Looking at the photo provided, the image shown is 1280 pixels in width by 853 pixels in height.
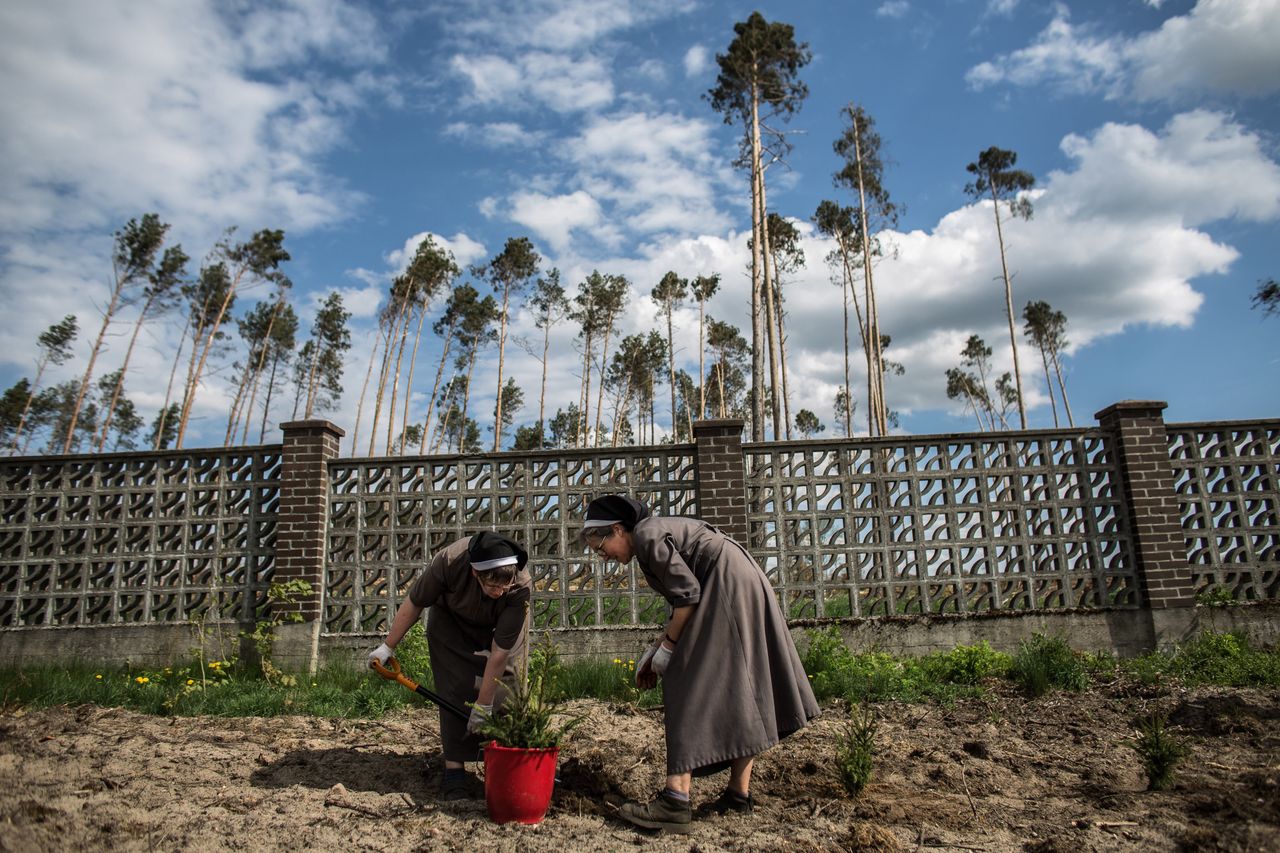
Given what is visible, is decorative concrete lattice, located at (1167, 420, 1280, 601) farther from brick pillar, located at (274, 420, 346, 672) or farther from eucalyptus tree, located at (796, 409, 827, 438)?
eucalyptus tree, located at (796, 409, 827, 438)

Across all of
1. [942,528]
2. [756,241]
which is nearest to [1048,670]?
[942,528]

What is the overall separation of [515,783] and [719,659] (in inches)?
40.6

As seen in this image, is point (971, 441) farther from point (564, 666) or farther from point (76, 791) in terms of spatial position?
point (76, 791)

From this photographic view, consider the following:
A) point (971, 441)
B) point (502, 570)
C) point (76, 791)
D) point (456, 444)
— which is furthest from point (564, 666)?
point (456, 444)

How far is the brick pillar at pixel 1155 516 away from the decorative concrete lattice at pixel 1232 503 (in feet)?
0.73

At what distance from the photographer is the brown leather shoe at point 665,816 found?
3359mm

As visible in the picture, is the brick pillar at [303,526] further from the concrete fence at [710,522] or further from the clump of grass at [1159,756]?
the clump of grass at [1159,756]

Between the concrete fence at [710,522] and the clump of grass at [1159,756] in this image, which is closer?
the clump of grass at [1159,756]

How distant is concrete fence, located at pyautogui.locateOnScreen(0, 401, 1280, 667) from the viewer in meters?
6.92

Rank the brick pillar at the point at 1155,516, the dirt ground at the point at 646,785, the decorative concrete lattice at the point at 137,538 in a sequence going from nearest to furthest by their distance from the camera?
the dirt ground at the point at 646,785 < the brick pillar at the point at 1155,516 < the decorative concrete lattice at the point at 137,538

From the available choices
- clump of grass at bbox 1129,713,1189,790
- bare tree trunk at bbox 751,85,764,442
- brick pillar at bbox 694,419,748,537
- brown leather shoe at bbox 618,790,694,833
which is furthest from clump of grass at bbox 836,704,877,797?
bare tree trunk at bbox 751,85,764,442

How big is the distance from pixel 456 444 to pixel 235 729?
35601 millimetres

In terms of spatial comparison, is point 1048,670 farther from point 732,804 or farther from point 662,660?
point 662,660

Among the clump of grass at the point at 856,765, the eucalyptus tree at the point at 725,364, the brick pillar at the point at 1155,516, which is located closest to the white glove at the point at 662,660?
the clump of grass at the point at 856,765
